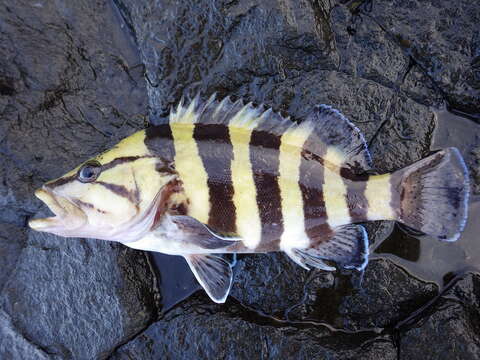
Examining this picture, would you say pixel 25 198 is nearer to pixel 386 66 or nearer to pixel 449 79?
pixel 386 66

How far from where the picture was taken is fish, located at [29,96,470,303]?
2.04m

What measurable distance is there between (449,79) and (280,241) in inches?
56.7

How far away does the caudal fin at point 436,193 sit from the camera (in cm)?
208

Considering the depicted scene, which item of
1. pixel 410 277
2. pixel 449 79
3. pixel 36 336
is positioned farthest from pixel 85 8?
pixel 410 277

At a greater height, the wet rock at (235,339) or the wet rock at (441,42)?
the wet rock at (441,42)

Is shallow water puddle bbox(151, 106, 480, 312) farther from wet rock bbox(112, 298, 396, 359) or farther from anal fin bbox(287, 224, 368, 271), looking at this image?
wet rock bbox(112, 298, 396, 359)

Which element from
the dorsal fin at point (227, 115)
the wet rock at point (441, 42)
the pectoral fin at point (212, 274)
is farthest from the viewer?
the wet rock at point (441, 42)

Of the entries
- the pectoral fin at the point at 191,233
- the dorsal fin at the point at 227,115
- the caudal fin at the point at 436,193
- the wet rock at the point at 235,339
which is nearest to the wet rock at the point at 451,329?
the wet rock at the point at 235,339

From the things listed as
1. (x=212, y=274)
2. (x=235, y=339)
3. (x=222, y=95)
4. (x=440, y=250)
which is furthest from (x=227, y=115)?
(x=440, y=250)

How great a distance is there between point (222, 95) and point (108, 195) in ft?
3.29

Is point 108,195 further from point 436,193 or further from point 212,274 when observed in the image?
point 436,193

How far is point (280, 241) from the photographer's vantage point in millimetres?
2225

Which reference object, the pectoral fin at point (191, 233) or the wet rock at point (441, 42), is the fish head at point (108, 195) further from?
the wet rock at point (441, 42)

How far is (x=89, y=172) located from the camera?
6.68ft
